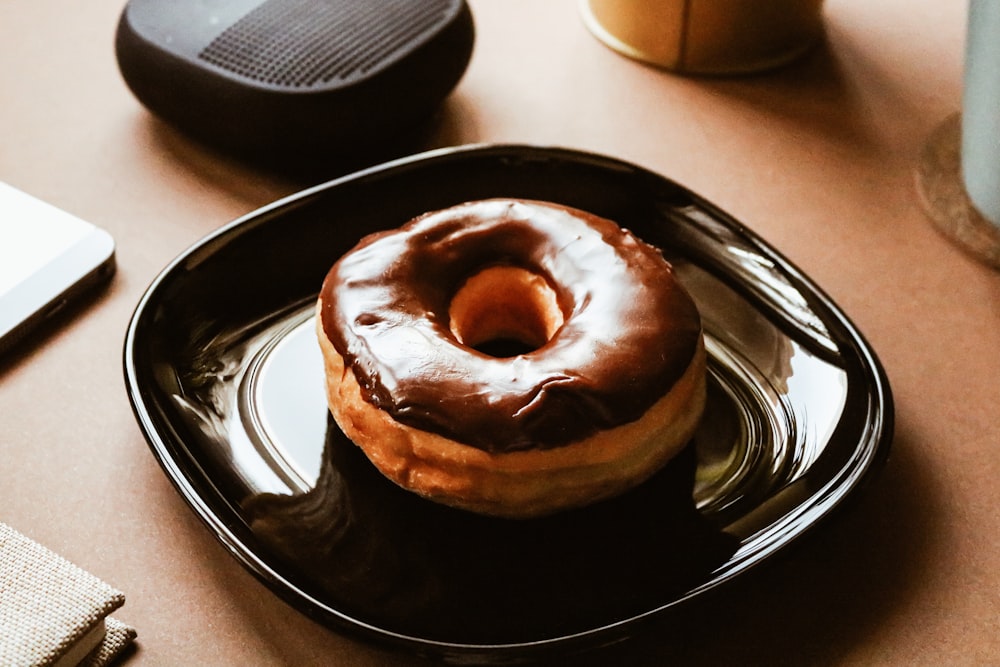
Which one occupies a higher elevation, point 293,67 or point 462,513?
point 293,67

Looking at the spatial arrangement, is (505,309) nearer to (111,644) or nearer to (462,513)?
Answer: (462,513)

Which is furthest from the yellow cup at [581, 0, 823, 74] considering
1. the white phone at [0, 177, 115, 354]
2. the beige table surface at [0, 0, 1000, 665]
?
the white phone at [0, 177, 115, 354]

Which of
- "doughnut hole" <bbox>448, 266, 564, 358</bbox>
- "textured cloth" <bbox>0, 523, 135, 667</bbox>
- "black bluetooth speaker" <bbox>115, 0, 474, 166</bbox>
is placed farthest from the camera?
"black bluetooth speaker" <bbox>115, 0, 474, 166</bbox>

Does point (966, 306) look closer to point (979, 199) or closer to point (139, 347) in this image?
point (979, 199)

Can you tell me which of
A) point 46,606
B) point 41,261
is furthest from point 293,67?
point 46,606

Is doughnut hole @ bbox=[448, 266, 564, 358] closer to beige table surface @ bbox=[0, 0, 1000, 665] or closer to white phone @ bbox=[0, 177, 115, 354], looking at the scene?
beige table surface @ bbox=[0, 0, 1000, 665]
